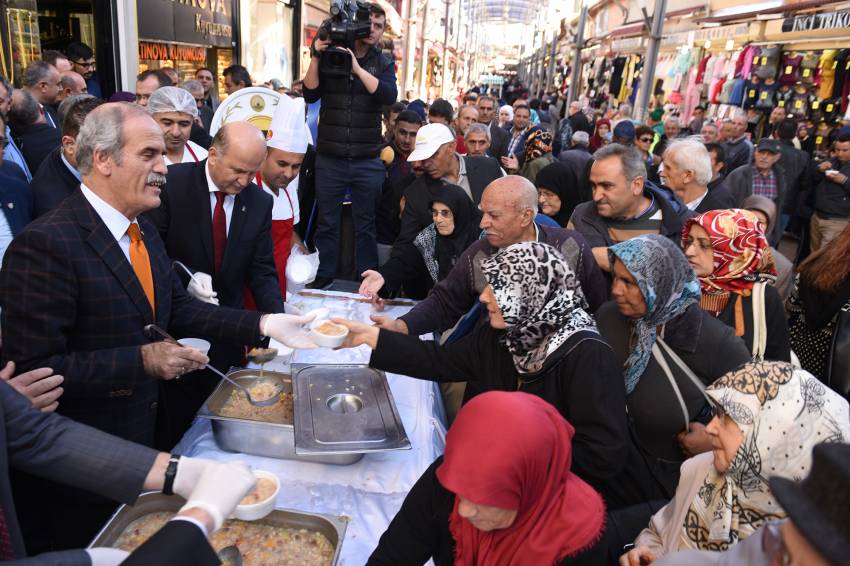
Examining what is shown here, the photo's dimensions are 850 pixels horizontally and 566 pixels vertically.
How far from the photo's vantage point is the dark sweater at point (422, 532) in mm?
1611

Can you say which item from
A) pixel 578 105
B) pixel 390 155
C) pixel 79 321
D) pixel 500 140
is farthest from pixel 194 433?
pixel 578 105

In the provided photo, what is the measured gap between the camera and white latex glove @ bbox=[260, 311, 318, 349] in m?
2.42

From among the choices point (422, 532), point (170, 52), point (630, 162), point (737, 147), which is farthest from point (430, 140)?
point (170, 52)

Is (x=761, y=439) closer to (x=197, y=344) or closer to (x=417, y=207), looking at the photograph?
(x=197, y=344)

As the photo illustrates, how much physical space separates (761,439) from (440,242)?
2.50 meters

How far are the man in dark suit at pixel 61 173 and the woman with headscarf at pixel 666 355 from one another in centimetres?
266

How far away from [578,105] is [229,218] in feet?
41.8

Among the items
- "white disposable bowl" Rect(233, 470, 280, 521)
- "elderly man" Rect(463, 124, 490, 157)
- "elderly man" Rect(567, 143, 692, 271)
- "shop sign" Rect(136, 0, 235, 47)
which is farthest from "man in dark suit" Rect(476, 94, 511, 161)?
"white disposable bowl" Rect(233, 470, 280, 521)

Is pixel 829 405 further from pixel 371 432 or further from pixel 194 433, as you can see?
pixel 194 433

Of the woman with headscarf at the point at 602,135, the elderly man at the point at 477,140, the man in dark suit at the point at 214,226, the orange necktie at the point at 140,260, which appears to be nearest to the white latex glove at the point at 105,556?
the orange necktie at the point at 140,260

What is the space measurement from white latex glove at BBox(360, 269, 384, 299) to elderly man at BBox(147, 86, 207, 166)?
129 centimetres

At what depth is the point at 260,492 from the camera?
5.25ft

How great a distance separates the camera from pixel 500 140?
785cm

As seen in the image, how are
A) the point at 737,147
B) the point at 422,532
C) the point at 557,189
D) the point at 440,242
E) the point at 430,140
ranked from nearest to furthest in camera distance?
1. the point at 422,532
2. the point at 440,242
3. the point at 430,140
4. the point at 557,189
5. the point at 737,147
